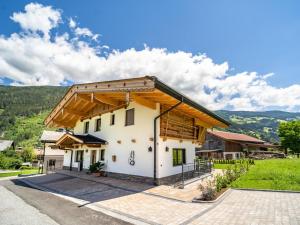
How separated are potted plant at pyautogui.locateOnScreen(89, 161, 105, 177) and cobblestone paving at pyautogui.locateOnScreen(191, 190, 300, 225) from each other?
1010cm

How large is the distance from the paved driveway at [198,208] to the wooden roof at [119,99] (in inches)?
185

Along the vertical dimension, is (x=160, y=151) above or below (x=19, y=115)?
below

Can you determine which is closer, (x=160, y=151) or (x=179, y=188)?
(x=179, y=188)

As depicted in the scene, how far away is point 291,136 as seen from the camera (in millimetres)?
45469

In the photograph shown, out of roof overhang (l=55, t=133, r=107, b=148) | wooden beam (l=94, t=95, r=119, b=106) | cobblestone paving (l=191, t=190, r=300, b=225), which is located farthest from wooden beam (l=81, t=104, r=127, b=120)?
cobblestone paving (l=191, t=190, r=300, b=225)

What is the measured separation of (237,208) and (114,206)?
4473 mm

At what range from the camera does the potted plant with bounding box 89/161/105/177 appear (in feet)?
52.4

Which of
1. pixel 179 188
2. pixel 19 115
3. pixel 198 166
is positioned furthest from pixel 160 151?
pixel 19 115

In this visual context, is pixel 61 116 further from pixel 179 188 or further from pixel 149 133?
pixel 179 188

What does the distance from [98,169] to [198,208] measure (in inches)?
419

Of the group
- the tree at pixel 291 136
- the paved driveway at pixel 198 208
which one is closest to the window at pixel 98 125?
the paved driveway at pixel 198 208

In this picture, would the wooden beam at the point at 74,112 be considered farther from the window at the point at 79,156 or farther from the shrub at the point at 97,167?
the shrub at the point at 97,167

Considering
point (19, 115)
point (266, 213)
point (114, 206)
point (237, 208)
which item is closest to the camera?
point (266, 213)

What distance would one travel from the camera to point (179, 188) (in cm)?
1116
